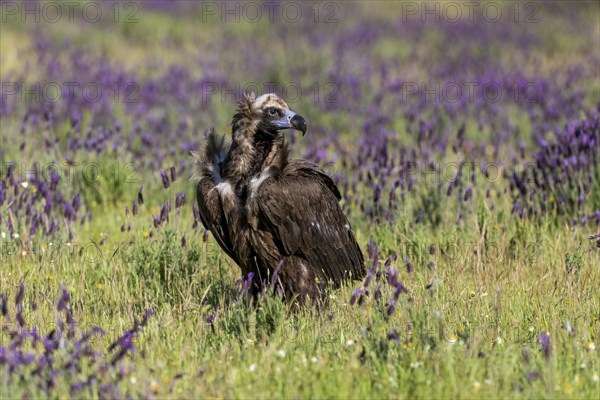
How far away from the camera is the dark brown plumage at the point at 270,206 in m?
4.05

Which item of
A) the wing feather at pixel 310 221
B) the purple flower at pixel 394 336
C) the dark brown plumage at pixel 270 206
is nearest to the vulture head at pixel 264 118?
the dark brown plumage at pixel 270 206

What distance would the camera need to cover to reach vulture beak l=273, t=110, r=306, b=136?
4.07 meters

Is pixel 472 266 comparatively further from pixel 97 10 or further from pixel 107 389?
pixel 97 10

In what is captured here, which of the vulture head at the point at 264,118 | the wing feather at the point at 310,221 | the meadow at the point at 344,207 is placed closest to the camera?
the meadow at the point at 344,207

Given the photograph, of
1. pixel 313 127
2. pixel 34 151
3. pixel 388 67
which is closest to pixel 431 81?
pixel 388 67

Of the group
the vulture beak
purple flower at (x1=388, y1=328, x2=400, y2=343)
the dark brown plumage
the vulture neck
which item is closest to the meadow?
purple flower at (x1=388, y1=328, x2=400, y2=343)

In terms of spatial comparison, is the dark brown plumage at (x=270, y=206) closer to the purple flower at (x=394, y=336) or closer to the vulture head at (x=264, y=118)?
the vulture head at (x=264, y=118)

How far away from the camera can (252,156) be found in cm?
419

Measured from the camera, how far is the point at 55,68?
399 inches

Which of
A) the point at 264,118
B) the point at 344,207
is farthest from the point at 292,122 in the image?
the point at 344,207

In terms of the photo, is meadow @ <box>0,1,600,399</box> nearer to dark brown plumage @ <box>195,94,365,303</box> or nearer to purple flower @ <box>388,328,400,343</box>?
purple flower @ <box>388,328,400,343</box>

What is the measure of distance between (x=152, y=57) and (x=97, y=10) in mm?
4123

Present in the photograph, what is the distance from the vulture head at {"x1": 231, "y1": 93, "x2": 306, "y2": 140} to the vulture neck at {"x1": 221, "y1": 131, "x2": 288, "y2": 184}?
0.05 feet

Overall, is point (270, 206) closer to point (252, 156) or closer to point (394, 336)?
point (252, 156)
